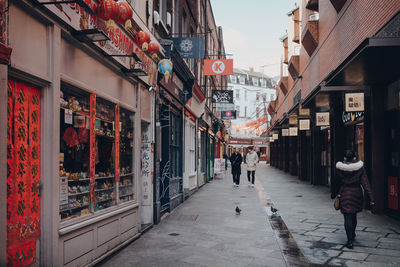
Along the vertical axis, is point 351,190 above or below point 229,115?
below

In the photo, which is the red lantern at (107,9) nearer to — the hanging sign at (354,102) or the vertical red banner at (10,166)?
the vertical red banner at (10,166)

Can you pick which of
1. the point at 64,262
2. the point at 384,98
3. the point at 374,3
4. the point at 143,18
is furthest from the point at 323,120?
the point at 64,262

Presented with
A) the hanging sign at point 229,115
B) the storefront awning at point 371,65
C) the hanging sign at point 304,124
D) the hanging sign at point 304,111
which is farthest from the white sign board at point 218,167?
the storefront awning at point 371,65

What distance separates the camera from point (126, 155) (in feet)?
24.9

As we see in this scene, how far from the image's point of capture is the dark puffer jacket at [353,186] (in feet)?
22.7

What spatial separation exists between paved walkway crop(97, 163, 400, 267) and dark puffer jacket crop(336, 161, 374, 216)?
2.41 feet

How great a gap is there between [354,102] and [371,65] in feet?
6.91

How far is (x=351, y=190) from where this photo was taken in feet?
23.0

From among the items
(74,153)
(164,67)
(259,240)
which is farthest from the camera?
(164,67)

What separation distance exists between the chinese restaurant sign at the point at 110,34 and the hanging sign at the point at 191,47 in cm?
250

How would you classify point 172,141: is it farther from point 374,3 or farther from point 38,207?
point 38,207

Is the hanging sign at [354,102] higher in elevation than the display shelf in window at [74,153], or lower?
higher

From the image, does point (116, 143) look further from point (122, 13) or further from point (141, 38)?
point (122, 13)

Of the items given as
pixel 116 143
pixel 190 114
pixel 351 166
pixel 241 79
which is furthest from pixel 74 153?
pixel 241 79
